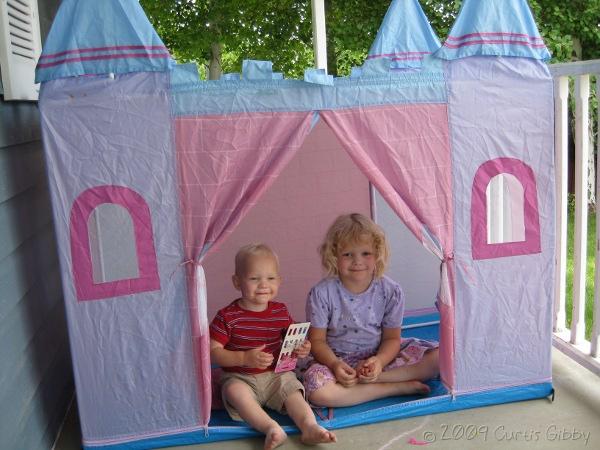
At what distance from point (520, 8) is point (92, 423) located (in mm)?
2599

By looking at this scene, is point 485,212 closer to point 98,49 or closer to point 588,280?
point 98,49

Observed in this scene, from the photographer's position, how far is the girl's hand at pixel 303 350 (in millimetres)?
3111

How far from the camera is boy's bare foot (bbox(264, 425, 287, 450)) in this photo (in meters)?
2.78

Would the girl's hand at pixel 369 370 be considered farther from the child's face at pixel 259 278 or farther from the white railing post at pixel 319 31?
the white railing post at pixel 319 31

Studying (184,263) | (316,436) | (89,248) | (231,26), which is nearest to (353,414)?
(316,436)

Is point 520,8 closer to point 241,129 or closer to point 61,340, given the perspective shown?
point 241,129

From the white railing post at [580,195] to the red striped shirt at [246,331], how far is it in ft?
5.39

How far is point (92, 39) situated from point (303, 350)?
1649mm

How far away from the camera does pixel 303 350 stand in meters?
3.11

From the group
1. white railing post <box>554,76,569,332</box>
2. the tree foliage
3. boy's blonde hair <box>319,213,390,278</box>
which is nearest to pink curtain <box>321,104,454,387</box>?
boy's blonde hair <box>319,213,390,278</box>

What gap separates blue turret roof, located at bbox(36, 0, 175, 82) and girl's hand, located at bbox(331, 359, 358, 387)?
168cm

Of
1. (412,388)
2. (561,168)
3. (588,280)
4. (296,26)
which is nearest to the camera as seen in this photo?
(412,388)

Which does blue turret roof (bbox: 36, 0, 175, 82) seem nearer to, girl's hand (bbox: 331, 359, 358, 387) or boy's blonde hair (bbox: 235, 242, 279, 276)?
boy's blonde hair (bbox: 235, 242, 279, 276)

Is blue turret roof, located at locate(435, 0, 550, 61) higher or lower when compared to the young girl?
higher
